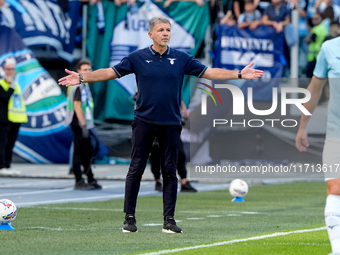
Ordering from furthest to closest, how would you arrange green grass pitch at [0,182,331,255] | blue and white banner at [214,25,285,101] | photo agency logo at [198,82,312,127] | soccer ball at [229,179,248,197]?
blue and white banner at [214,25,285,101], photo agency logo at [198,82,312,127], soccer ball at [229,179,248,197], green grass pitch at [0,182,331,255]

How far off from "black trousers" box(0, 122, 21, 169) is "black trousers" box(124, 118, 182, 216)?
9246mm

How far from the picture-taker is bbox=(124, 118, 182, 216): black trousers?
7.78 meters

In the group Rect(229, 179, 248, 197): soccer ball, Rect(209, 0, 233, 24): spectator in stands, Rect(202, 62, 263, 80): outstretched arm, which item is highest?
Rect(202, 62, 263, 80): outstretched arm

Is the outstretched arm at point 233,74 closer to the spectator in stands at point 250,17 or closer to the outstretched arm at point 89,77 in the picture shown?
the outstretched arm at point 89,77

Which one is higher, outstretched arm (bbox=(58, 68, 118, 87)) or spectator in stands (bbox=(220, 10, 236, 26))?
outstretched arm (bbox=(58, 68, 118, 87))

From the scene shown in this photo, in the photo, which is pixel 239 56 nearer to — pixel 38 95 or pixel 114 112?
pixel 114 112

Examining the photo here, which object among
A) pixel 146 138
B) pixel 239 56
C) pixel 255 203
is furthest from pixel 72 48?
pixel 146 138

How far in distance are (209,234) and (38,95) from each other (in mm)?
13702

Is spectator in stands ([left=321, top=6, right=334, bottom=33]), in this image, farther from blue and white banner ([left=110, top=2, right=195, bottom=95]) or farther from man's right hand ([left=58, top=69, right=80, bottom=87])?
man's right hand ([left=58, top=69, right=80, bottom=87])

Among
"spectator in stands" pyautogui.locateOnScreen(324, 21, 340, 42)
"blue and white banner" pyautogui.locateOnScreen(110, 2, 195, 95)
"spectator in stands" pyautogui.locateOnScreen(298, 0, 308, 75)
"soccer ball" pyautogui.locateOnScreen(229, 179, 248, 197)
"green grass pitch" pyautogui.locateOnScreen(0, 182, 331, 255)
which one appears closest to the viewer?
"green grass pitch" pyautogui.locateOnScreen(0, 182, 331, 255)

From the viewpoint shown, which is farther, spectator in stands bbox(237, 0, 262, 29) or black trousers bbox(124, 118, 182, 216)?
spectator in stands bbox(237, 0, 262, 29)

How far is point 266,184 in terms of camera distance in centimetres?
1620

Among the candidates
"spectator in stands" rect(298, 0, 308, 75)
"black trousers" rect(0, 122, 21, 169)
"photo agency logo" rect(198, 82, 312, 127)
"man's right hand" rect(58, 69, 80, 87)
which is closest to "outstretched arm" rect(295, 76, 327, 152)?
"man's right hand" rect(58, 69, 80, 87)

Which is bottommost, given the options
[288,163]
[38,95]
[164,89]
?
[288,163]
